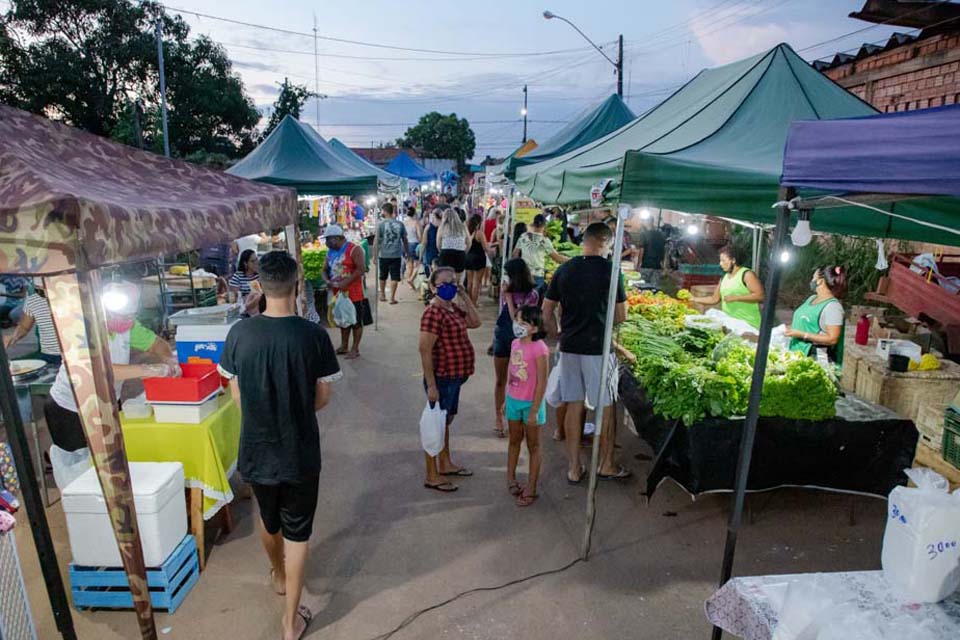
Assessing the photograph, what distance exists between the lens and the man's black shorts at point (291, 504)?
3.24m

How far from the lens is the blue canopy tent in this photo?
2.01m

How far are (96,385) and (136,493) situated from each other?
121cm

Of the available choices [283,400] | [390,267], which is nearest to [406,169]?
[390,267]

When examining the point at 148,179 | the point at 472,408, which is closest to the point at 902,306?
the point at 472,408

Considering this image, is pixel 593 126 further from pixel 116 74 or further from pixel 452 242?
pixel 116 74

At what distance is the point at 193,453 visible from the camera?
3992 mm

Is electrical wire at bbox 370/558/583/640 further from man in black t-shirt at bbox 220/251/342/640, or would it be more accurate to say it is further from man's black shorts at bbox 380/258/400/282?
man's black shorts at bbox 380/258/400/282

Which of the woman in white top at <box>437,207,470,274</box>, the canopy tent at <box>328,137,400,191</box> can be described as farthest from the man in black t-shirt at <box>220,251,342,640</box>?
the canopy tent at <box>328,137,400,191</box>

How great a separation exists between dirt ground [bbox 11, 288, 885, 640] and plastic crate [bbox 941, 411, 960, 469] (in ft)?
2.22

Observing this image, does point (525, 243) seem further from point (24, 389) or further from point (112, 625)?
point (112, 625)

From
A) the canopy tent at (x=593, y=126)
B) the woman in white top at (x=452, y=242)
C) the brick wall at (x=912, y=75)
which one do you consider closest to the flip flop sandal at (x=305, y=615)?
the woman in white top at (x=452, y=242)

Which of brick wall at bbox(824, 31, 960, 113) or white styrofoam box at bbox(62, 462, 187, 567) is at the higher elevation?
brick wall at bbox(824, 31, 960, 113)

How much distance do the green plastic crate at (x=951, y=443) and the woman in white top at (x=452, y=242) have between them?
6.92 meters

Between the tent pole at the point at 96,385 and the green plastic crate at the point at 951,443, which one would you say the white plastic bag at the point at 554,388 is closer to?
the green plastic crate at the point at 951,443
